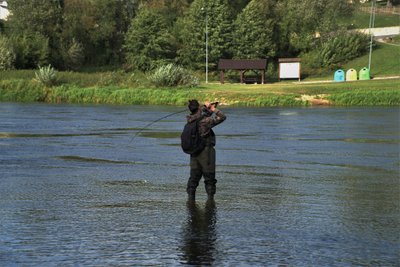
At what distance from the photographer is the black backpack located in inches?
453

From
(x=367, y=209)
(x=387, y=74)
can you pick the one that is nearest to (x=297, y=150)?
(x=367, y=209)

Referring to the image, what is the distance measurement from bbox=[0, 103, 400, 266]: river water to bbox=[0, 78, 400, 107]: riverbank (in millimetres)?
23613

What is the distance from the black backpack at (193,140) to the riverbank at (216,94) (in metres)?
36.2

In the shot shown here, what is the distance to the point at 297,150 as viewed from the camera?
21109 millimetres

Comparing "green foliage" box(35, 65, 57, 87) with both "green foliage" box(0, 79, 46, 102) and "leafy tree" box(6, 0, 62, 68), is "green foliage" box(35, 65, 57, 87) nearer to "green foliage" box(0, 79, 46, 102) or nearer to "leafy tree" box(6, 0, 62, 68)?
"green foliage" box(0, 79, 46, 102)

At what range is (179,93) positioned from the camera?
50.2 metres

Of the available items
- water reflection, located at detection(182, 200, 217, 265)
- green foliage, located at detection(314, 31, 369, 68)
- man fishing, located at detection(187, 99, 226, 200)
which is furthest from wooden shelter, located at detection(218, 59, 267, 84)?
water reflection, located at detection(182, 200, 217, 265)

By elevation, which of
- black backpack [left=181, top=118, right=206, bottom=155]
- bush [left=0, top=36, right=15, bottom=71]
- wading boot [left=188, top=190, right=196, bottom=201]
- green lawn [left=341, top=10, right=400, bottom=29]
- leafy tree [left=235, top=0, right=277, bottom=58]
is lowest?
wading boot [left=188, top=190, right=196, bottom=201]

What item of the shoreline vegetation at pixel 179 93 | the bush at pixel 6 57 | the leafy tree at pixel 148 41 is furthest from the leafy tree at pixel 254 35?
the bush at pixel 6 57

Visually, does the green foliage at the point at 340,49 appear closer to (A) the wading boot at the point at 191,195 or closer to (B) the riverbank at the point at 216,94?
(B) the riverbank at the point at 216,94

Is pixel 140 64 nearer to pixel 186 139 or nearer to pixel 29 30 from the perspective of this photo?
pixel 29 30

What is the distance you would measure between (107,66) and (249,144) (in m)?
64.9

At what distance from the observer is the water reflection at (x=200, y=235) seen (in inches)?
330

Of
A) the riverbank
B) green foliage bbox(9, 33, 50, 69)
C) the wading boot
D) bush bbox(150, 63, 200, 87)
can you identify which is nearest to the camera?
the wading boot
